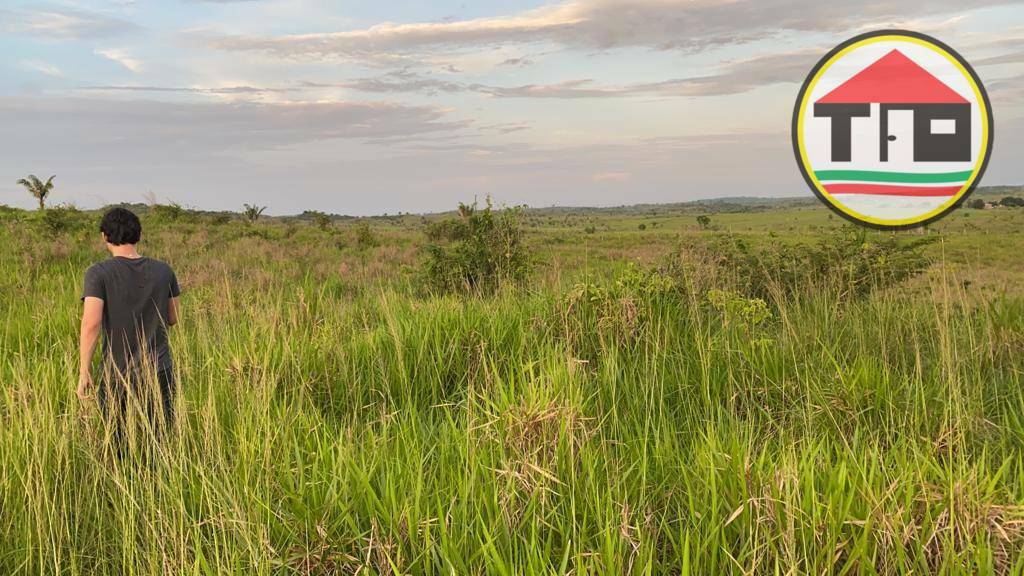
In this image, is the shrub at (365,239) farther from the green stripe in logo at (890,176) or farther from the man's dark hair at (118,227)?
the man's dark hair at (118,227)

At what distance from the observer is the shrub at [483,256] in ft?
36.1

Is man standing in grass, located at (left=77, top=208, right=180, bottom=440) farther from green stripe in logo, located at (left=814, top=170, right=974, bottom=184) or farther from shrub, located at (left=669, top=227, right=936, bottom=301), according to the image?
green stripe in logo, located at (left=814, top=170, right=974, bottom=184)

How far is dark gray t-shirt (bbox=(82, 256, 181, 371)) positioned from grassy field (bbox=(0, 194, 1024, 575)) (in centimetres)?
51

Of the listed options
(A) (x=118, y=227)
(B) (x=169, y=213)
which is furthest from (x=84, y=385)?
(B) (x=169, y=213)

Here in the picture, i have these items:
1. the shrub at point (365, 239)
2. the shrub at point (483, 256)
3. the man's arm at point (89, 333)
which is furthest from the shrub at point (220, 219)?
the man's arm at point (89, 333)

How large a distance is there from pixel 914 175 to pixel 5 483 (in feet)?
32.4

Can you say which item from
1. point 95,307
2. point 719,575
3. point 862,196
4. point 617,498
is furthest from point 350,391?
point 862,196

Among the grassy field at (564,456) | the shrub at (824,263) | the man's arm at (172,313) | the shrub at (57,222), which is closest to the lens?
the grassy field at (564,456)

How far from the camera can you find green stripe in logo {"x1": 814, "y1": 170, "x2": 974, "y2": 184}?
8180mm

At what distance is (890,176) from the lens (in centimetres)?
862

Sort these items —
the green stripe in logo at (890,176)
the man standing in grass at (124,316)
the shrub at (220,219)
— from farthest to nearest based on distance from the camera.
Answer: the shrub at (220,219) < the green stripe in logo at (890,176) < the man standing in grass at (124,316)

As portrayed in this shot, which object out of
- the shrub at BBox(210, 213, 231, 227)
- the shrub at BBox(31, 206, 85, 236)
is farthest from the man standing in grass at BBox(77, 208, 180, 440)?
the shrub at BBox(210, 213, 231, 227)

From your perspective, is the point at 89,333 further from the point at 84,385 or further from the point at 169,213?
the point at 169,213

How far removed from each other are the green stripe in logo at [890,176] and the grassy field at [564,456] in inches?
72.2
